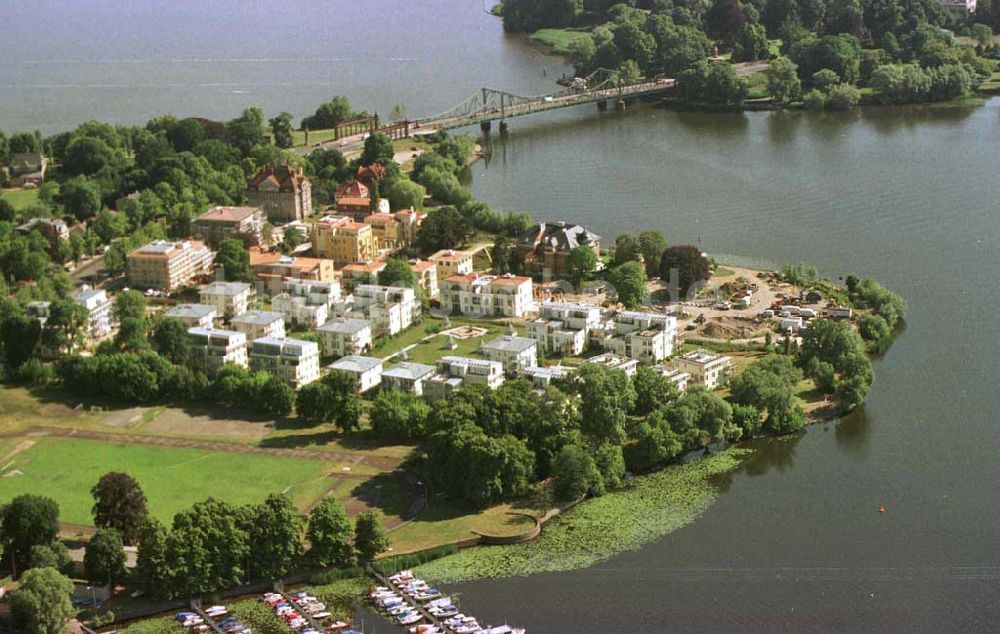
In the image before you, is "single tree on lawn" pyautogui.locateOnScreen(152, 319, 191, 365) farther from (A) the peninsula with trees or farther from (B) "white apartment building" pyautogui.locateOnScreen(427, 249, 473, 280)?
(B) "white apartment building" pyautogui.locateOnScreen(427, 249, 473, 280)

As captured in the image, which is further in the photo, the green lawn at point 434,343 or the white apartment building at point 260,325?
the white apartment building at point 260,325

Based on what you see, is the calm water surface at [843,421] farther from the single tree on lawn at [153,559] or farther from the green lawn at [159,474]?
the green lawn at [159,474]

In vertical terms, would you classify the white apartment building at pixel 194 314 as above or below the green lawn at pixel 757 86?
below

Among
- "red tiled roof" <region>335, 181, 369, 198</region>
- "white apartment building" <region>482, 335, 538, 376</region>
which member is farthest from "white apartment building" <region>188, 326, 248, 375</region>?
"red tiled roof" <region>335, 181, 369, 198</region>

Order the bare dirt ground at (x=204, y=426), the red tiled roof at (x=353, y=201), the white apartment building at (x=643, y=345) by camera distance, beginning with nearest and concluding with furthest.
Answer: the bare dirt ground at (x=204, y=426) → the white apartment building at (x=643, y=345) → the red tiled roof at (x=353, y=201)

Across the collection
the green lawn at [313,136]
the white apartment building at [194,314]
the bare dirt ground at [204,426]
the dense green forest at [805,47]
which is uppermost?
the dense green forest at [805,47]

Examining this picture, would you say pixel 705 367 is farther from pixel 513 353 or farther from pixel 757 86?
pixel 757 86

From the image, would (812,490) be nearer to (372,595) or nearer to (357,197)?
(372,595)

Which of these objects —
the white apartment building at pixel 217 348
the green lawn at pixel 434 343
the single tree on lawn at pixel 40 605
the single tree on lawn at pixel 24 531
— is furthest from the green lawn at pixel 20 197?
the single tree on lawn at pixel 40 605
